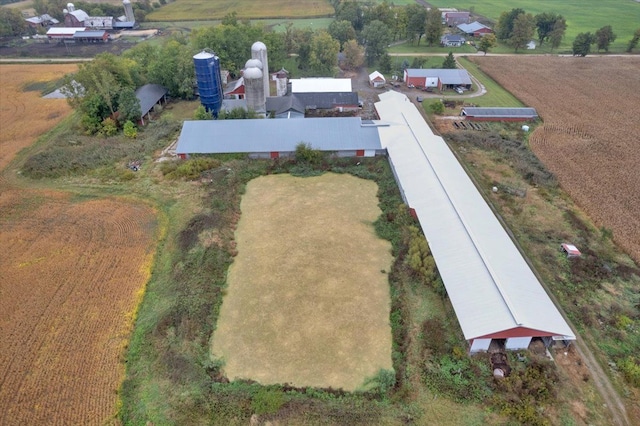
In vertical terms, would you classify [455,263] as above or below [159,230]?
above

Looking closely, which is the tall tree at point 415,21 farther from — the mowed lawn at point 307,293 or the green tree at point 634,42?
the mowed lawn at point 307,293

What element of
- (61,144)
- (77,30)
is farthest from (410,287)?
(77,30)

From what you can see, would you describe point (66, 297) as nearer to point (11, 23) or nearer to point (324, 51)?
point (324, 51)

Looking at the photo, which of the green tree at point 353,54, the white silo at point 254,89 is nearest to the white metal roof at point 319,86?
the white silo at point 254,89

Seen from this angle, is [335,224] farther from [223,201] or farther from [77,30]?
[77,30]

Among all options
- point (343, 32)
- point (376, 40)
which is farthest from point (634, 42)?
point (343, 32)

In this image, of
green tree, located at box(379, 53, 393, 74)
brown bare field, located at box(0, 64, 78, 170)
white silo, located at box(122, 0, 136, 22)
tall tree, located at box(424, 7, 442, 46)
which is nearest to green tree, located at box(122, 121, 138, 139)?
brown bare field, located at box(0, 64, 78, 170)
